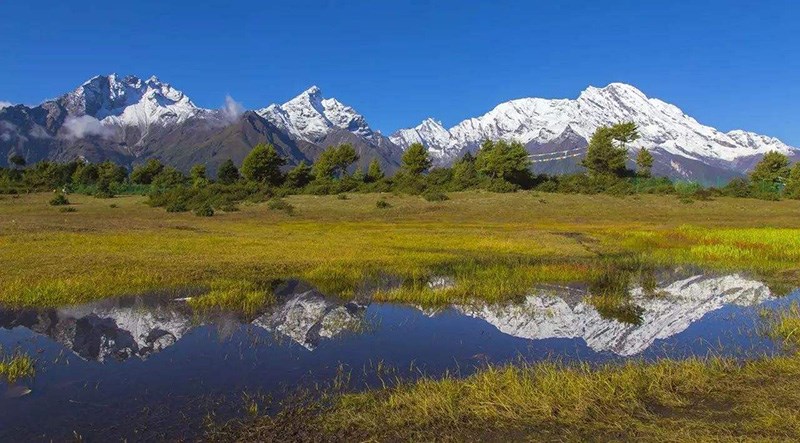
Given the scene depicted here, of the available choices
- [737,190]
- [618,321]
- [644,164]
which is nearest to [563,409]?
[618,321]

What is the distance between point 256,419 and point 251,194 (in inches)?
3636

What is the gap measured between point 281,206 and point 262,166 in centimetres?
4099

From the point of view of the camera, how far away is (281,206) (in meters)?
84.8

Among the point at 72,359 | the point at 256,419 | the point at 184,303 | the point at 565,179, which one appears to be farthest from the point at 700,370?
the point at 565,179

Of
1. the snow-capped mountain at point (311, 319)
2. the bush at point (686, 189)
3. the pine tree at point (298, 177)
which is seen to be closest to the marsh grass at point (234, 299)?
the snow-capped mountain at point (311, 319)

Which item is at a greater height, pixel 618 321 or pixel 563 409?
pixel 563 409

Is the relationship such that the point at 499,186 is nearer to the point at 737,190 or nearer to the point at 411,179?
the point at 411,179

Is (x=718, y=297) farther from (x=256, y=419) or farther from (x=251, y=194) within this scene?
(x=251, y=194)

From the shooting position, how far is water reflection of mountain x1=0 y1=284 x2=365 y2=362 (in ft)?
51.6

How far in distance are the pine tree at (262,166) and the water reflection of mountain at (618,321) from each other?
105086 mm

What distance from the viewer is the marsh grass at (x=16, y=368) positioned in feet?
41.4

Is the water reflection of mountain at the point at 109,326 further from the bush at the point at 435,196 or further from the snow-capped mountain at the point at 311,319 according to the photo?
the bush at the point at 435,196

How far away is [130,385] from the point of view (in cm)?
1244

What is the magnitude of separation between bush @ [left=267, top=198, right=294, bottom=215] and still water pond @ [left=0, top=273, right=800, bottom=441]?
5940cm
